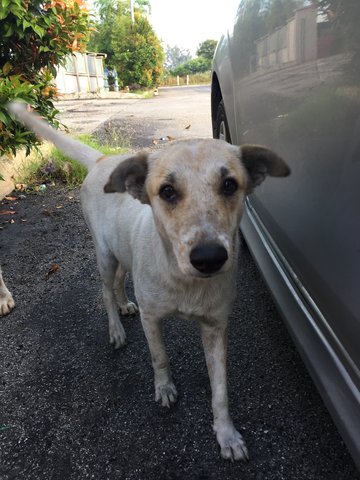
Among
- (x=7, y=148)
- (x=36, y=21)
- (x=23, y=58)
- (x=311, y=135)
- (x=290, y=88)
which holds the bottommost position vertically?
(x=7, y=148)

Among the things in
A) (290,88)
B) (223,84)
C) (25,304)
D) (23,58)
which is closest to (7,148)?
(23,58)

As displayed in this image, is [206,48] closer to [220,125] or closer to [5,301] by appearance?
[220,125]

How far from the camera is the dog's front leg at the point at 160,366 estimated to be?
2.40 meters

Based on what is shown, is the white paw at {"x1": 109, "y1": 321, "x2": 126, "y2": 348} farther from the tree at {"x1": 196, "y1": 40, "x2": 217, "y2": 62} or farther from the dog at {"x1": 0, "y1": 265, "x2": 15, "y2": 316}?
the tree at {"x1": 196, "y1": 40, "x2": 217, "y2": 62}

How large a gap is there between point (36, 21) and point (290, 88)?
4321mm

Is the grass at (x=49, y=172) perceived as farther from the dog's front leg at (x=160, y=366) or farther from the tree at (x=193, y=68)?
the tree at (x=193, y=68)

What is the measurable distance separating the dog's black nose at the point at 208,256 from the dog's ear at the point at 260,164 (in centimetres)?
53

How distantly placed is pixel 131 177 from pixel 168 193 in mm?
343

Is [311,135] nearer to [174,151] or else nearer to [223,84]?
[174,151]

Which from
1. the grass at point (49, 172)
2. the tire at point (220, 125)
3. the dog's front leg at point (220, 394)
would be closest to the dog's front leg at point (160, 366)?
the dog's front leg at point (220, 394)

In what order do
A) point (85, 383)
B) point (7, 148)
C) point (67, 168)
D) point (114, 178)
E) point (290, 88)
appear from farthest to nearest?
point (67, 168), point (7, 148), point (85, 383), point (114, 178), point (290, 88)

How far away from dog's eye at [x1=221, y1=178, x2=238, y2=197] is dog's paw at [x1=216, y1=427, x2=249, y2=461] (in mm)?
1205

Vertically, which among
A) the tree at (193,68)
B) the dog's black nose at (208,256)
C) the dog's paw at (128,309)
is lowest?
the dog's paw at (128,309)

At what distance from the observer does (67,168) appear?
6379 millimetres
